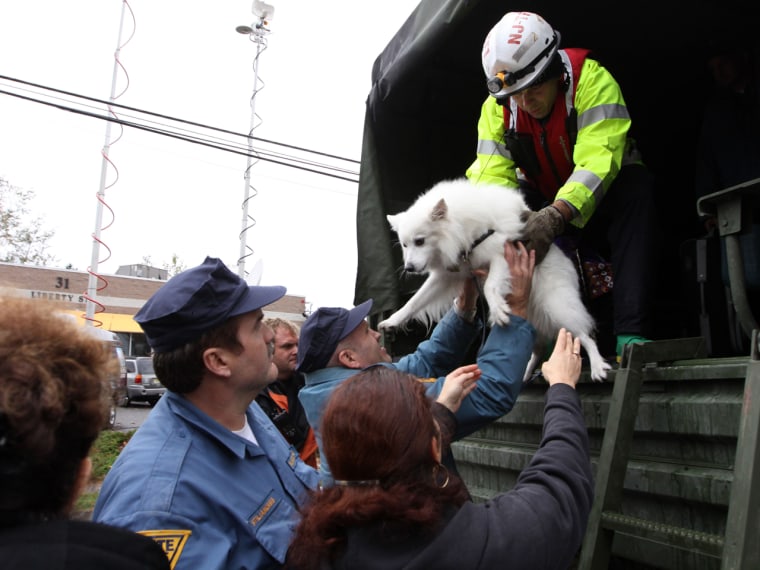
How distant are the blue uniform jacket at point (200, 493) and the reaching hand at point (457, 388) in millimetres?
608

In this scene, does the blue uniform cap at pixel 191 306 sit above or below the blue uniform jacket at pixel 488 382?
above

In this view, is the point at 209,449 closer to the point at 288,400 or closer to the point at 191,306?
the point at 191,306

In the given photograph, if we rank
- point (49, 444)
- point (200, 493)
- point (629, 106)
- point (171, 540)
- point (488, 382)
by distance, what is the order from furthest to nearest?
point (629, 106)
point (488, 382)
point (200, 493)
point (171, 540)
point (49, 444)

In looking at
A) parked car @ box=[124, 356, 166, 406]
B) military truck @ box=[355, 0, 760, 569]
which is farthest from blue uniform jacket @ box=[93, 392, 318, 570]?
parked car @ box=[124, 356, 166, 406]

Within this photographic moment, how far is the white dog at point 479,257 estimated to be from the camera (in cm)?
320

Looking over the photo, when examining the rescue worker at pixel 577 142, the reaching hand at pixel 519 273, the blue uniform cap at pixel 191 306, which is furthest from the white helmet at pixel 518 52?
the blue uniform cap at pixel 191 306

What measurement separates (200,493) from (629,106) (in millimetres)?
4292

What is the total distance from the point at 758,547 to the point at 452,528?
89 cm

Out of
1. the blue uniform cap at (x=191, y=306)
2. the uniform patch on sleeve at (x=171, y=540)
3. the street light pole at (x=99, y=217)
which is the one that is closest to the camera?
the uniform patch on sleeve at (x=171, y=540)

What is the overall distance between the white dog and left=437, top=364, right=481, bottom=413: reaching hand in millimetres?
825

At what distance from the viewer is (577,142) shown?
3125 mm

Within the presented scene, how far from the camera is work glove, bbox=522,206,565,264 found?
297cm

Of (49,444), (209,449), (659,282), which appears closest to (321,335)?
(209,449)

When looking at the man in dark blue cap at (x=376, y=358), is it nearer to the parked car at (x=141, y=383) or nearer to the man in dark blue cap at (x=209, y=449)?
the man in dark blue cap at (x=209, y=449)
